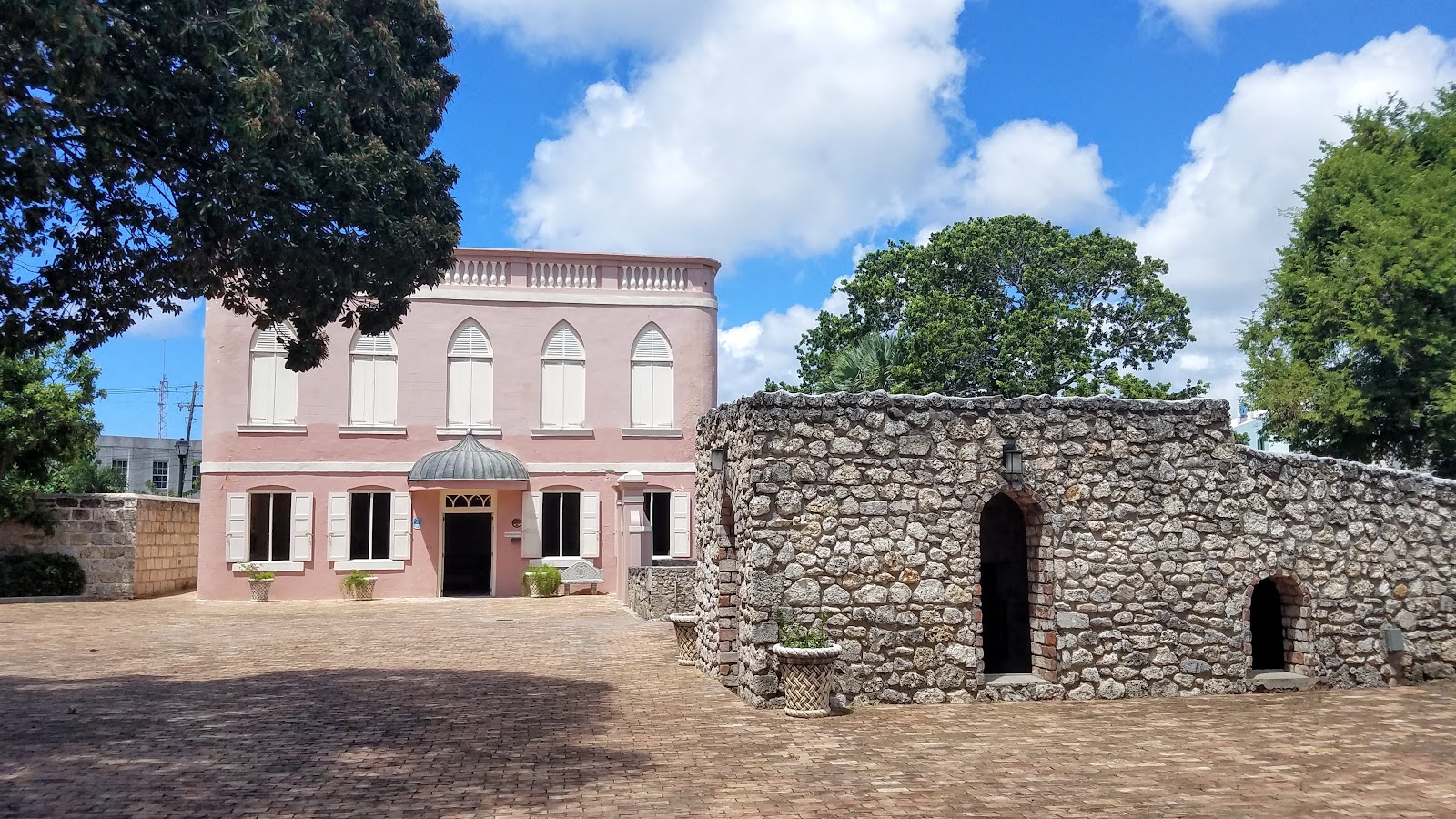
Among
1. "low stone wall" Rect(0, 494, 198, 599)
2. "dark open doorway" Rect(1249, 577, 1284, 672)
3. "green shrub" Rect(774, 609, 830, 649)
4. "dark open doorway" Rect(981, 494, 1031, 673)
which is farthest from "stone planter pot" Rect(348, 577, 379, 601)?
"dark open doorway" Rect(1249, 577, 1284, 672)

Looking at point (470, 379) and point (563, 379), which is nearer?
point (470, 379)

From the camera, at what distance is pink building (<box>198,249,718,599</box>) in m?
23.4

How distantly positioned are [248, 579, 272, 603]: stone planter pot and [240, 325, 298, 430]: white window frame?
3358 millimetres

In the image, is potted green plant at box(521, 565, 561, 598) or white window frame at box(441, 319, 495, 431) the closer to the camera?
potted green plant at box(521, 565, 561, 598)

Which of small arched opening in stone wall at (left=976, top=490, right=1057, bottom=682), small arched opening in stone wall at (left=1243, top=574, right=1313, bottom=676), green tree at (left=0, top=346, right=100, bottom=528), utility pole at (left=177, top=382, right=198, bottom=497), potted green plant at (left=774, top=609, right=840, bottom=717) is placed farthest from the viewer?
utility pole at (left=177, top=382, right=198, bottom=497)

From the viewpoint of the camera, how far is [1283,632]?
11.1 meters

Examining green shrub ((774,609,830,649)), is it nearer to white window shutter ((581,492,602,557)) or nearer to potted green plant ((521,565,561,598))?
potted green plant ((521,565,561,598))

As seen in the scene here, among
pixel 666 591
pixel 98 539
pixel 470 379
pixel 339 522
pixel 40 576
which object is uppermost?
pixel 470 379

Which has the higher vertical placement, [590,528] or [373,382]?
[373,382]

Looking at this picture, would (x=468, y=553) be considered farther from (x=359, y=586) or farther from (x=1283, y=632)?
(x=1283, y=632)

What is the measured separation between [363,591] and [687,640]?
505 inches

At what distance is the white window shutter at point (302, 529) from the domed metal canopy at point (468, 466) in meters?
2.35

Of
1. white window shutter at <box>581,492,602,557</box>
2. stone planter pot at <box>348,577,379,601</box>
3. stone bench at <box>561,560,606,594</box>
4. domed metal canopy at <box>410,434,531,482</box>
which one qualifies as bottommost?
stone planter pot at <box>348,577,379,601</box>

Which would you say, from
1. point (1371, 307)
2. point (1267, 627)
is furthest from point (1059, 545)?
point (1371, 307)
